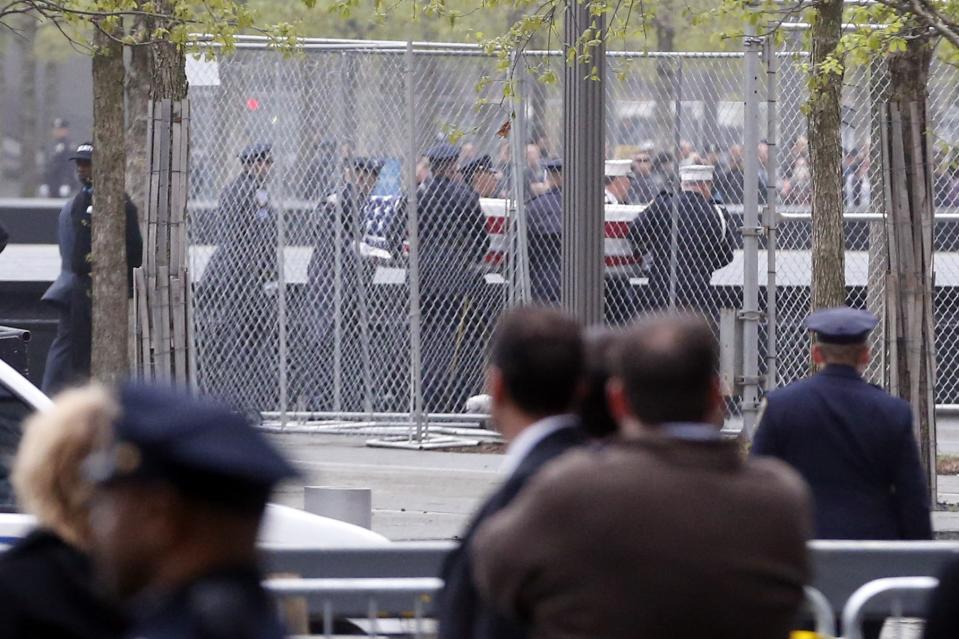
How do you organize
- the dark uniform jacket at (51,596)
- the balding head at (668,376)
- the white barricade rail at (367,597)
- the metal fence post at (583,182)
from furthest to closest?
1. the metal fence post at (583,182)
2. the white barricade rail at (367,597)
3. the balding head at (668,376)
4. the dark uniform jacket at (51,596)

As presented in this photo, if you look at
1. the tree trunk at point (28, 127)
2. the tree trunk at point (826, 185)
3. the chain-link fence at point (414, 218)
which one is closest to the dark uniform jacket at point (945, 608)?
the tree trunk at point (826, 185)

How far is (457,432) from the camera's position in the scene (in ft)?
44.3

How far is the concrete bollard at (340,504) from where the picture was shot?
7.88 m

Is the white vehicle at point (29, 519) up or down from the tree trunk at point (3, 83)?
down

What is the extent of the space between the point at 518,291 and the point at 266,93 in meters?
2.42

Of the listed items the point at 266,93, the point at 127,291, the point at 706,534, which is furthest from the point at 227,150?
the point at 706,534

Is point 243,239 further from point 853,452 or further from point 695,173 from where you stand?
point 853,452

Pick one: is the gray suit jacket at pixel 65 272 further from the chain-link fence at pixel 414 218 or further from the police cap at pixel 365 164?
the police cap at pixel 365 164

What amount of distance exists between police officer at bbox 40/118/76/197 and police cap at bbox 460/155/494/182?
89.7 ft

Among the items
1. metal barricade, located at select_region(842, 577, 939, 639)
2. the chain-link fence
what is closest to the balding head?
metal barricade, located at select_region(842, 577, 939, 639)

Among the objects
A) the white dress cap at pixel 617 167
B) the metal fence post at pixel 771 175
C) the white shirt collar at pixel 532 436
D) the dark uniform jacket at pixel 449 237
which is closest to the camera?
the white shirt collar at pixel 532 436

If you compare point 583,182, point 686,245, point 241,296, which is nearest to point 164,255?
point 241,296

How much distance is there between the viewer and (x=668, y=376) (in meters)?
3.08

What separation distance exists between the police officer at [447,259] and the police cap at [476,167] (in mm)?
84
